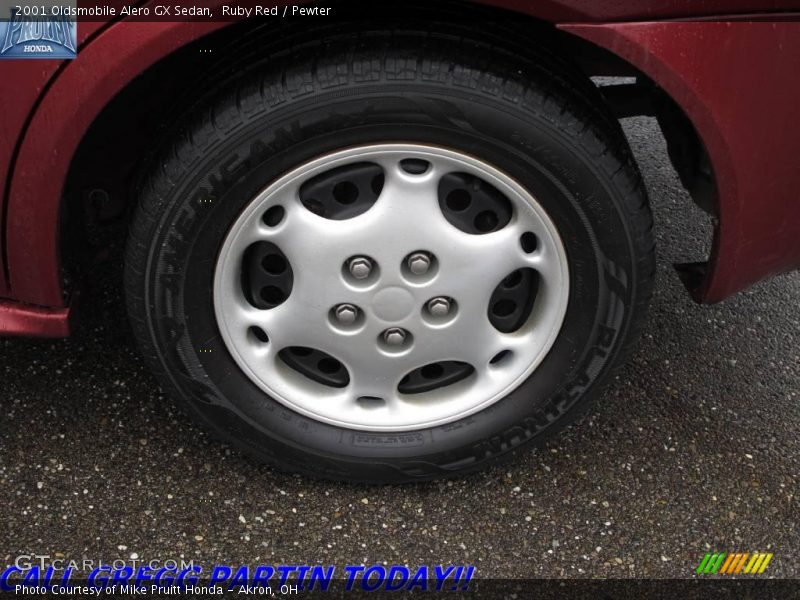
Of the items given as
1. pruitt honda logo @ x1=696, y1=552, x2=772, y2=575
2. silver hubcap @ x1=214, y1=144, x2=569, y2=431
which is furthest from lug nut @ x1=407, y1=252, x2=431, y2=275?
pruitt honda logo @ x1=696, y1=552, x2=772, y2=575

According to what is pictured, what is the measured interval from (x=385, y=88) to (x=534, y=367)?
0.72 metres

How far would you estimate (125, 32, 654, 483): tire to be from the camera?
164 cm

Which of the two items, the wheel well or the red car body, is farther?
the wheel well

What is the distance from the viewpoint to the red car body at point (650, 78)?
Answer: 153 centimetres

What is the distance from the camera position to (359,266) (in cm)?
181

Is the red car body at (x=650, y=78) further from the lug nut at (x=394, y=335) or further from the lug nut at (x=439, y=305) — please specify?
the lug nut at (x=394, y=335)

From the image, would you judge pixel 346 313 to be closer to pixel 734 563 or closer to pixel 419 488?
pixel 419 488

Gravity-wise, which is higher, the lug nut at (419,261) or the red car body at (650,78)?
the red car body at (650,78)

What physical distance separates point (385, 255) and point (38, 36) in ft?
2.45

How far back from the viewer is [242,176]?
5.54 feet

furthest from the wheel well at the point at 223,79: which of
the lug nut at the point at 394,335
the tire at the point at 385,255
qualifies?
the lug nut at the point at 394,335

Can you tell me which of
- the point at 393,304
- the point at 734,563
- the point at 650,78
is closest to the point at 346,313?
the point at 393,304

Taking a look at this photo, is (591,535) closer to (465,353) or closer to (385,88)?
(465,353)

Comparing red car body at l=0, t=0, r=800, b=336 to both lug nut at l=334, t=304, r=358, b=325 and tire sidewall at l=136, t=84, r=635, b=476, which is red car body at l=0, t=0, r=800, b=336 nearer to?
tire sidewall at l=136, t=84, r=635, b=476
